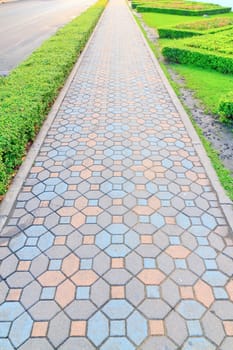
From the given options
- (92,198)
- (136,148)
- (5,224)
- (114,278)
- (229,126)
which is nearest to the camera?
(114,278)

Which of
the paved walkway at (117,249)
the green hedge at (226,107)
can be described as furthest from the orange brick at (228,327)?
the green hedge at (226,107)

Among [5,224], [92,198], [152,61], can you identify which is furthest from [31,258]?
[152,61]

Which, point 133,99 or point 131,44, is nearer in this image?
point 133,99

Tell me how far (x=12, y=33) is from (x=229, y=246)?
19546mm

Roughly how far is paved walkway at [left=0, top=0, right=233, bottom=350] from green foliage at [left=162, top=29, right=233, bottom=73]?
5.34 metres

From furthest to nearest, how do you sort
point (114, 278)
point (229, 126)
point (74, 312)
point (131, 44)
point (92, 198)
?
point (131, 44) → point (229, 126) → point (92, 198) → point (114, 278) → point (74, 312)

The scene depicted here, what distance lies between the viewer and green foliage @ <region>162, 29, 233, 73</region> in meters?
10.3

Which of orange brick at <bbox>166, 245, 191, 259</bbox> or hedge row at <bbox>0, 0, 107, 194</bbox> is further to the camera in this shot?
hedge row at <bbox>0, 0, 107, 194</bbox>

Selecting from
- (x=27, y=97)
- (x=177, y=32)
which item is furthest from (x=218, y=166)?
(x=177, y=32)

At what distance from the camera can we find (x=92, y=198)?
174 inches

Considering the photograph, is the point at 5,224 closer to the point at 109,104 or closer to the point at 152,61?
the point at 109,104

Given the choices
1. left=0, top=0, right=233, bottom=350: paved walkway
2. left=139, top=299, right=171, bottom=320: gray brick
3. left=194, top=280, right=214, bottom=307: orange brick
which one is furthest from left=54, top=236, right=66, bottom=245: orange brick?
left=194, top=280, right=214, bottom=307: orange brick

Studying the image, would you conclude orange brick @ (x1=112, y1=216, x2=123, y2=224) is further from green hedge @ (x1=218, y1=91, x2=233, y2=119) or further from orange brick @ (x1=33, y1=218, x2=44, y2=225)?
green hedge @ (x1=218, y1=91, x2=233, y2=119)

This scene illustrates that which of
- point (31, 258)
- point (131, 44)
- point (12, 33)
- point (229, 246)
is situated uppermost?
point (12, 33)
